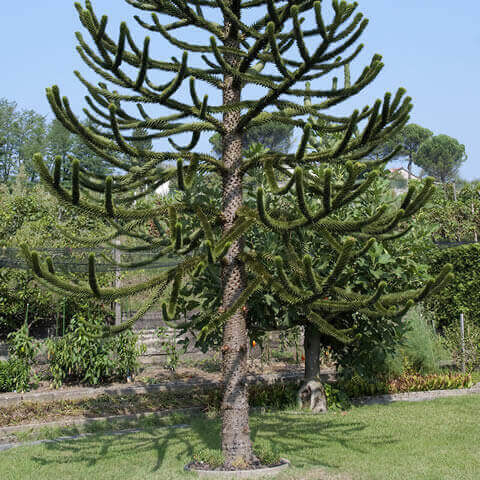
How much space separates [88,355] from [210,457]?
458 cm

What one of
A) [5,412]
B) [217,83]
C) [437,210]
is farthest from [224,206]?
[437,210]

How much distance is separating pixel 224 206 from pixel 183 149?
0.76 m

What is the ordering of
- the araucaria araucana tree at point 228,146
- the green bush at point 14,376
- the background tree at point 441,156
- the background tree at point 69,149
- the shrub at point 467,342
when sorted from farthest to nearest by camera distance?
1. the background tree at point 441,156
2. the background tree at point 69,149
3. the shrub at point 467,342
4. the green bush at point 14,376
5. the araucaria araucana tree at point 228,146

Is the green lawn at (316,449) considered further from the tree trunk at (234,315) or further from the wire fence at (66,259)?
the wire fence at (66,259)

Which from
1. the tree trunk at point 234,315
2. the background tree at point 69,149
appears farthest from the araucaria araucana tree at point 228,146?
the background tree at point 69,149

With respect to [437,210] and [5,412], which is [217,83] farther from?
[437,210]

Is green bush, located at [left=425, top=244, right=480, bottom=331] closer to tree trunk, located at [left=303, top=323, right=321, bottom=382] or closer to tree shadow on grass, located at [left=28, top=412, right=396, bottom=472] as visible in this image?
tree trunk, located at [left=303, top=323, right=321, bottom=382]

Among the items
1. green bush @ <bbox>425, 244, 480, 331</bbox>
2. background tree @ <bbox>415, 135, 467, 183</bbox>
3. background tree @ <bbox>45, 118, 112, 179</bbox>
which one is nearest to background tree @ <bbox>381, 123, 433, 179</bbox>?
background tree @ <bbox>415, 135, 467, 183</bbox>

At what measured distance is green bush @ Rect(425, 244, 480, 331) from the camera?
11.5m

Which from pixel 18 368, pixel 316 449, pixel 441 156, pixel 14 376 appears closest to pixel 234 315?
pixel 316 449

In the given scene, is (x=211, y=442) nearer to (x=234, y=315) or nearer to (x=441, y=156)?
(x=234, y=315)

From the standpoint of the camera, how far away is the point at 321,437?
253 inches

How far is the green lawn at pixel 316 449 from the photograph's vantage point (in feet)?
16.9

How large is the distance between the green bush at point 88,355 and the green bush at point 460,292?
260 inches
